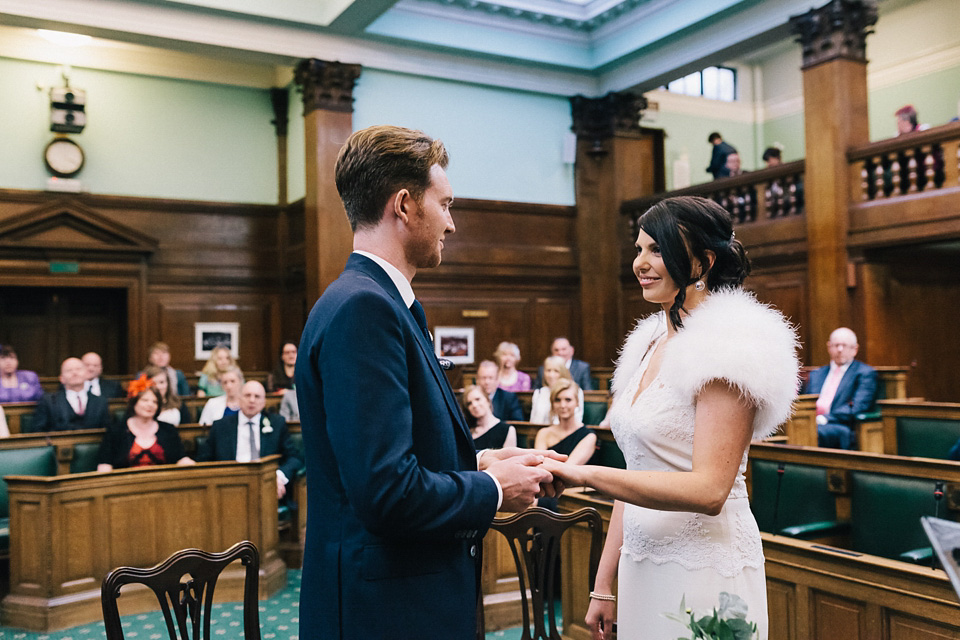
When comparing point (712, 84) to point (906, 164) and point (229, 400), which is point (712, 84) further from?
point (229, 400)

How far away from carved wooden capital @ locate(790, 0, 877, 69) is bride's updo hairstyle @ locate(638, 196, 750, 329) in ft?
25.4

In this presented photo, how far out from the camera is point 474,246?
36.4 ft

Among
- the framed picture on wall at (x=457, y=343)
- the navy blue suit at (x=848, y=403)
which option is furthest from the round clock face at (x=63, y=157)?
the navy blue suit at (x=848, y=403)

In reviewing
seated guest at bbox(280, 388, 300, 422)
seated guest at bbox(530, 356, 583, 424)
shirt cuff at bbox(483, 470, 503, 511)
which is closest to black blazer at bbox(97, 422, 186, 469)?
seated guest at bbox(280, 388, 300, 422)

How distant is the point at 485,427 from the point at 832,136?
5.24 m

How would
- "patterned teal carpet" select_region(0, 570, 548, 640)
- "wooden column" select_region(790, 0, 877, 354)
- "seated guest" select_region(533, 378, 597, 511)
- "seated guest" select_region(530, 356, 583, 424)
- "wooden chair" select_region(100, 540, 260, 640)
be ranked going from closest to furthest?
"wooden chair" select_region(100, 540, 260, 640) → "patterned teal carpet" select_region(0, 570, 548, 640) → "seated guest" select_region(533, 378, 597, 511) → "seated guest" select_region(530, 356, 583, 424) → "wooden column" select_region(790, 0, 877, 354)

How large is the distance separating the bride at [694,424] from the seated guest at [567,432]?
3.24 metres

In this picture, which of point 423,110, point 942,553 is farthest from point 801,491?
point 423,110

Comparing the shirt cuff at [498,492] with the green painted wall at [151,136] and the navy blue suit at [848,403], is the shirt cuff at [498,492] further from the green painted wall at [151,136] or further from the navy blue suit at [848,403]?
the green painted wall at [151,136]

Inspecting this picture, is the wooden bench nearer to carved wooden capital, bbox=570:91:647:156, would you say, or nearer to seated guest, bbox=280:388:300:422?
seated guest, bbox=280:388:300:422

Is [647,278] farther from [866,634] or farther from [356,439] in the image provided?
[866,634]

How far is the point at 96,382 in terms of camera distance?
8.33m

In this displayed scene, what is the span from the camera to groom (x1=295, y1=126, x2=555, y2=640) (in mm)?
1361

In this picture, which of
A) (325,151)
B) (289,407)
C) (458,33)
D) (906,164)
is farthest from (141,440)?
(906,164)
